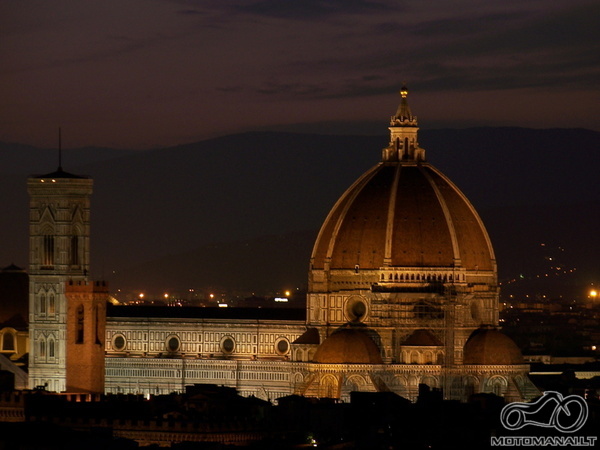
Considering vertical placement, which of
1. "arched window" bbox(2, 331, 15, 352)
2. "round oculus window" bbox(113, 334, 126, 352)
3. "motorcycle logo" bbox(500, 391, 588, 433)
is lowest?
"motorcycle logo" bbox(500, 391, 588, 433)

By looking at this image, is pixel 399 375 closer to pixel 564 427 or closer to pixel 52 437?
pixel 564 427

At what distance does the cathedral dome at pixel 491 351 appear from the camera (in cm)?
16362

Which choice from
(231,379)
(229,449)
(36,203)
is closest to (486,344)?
(231,379)

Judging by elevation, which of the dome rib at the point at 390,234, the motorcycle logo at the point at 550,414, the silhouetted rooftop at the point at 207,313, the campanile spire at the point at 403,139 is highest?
the campanile spire at the point at 403,139

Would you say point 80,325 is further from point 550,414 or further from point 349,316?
point 550,414

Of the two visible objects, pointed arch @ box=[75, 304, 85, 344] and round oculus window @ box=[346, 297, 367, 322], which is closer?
round oculus window @ box=[346, 297, 367, 322]

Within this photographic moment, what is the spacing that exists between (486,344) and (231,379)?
15952mm

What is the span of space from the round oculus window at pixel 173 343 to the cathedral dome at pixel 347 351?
13.8 meters

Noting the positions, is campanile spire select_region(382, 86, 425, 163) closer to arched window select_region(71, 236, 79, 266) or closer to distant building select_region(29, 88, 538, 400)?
distant building select_region(29, 88, 538, 400)

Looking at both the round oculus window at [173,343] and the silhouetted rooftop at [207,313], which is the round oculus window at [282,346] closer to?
the silhouetted rooftop at [207,313]

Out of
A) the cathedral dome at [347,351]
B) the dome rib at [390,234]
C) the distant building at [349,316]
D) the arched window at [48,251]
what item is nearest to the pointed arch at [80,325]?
the distant building at [349,316]

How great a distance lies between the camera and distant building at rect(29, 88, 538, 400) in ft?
538

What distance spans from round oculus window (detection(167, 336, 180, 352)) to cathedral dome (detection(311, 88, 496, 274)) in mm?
9611

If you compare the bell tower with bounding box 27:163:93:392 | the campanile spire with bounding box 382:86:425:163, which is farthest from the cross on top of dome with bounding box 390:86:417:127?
the bell tower with bounding box 27:163:93:392
